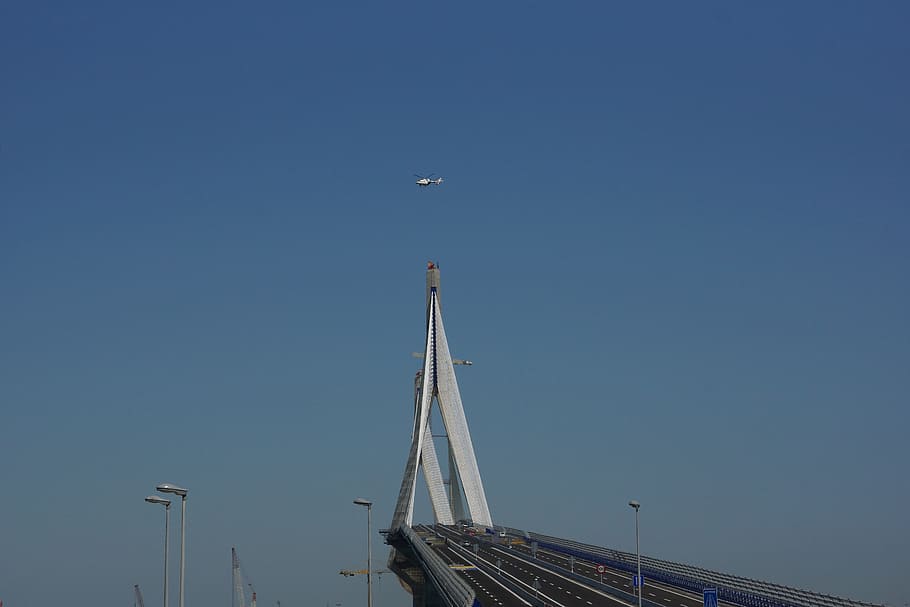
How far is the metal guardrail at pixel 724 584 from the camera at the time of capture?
60.8 meters

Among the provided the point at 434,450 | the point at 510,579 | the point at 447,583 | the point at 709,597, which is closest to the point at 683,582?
the point at 510,579

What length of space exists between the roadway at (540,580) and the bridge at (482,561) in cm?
8

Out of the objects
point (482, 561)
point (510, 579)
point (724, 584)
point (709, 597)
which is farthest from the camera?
point (482, 561)

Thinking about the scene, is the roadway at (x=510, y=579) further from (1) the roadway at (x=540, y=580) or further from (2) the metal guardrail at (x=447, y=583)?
(2) the metal guardrail at (x=447, y=583)

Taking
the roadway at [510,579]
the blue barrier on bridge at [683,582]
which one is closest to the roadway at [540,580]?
the roadway at [510,579]

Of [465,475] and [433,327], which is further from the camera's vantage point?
[433,327]

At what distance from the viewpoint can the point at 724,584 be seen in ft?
243

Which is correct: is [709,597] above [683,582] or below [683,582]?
above

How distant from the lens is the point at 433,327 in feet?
478

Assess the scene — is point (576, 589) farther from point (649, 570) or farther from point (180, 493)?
point (180, 493)

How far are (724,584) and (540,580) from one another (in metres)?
12.5

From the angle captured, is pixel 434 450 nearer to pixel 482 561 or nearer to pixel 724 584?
pixel 482 561

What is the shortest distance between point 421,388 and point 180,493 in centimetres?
10021

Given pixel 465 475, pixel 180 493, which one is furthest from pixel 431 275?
pixel 180 493
